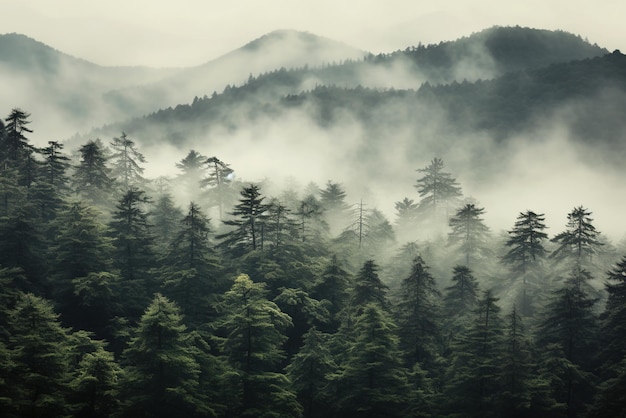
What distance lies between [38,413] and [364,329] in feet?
79.3

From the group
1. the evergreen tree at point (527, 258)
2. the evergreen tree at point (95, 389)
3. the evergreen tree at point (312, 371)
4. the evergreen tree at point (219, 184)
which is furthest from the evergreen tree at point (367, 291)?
the evergreen tree at point (219, 184)

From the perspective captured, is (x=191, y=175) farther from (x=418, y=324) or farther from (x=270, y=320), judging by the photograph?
(x=418, y=324)

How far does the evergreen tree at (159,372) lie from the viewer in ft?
115

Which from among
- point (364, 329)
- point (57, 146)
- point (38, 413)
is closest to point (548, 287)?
point (364, 329)

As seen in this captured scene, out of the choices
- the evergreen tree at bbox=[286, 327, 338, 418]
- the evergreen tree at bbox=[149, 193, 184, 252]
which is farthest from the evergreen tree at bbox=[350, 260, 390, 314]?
the evergreen tree at bbox=[149, 193, 184, 252]

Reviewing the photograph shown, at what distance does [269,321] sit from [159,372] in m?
9.55

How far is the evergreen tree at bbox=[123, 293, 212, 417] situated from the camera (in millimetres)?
35156

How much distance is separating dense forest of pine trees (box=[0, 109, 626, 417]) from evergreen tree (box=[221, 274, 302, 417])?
0.44ft

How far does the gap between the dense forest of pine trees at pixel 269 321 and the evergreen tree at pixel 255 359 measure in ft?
0.44

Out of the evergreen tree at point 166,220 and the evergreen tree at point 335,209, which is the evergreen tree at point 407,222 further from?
the evergreen tree at point 166,220

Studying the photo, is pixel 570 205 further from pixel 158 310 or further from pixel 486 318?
pixel 158 310

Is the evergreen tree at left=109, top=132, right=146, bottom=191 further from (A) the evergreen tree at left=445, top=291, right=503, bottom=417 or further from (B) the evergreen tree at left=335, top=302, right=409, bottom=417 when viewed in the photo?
(A) the evergreen tree at left=445, top=291, right=503, bottom=417

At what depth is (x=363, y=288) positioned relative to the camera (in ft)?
166

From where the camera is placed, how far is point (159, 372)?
3603cm
